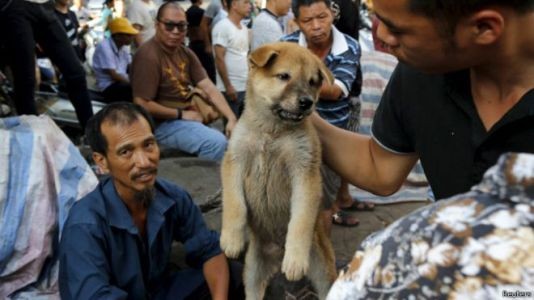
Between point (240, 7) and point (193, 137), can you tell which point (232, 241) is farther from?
point (240, 7)

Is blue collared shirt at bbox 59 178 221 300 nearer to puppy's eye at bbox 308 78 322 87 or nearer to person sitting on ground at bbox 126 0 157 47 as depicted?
puppy's eye at bbox 308 78 322 87

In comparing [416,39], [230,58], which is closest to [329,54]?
[230,58]

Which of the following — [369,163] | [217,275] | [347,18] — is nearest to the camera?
[369,163]

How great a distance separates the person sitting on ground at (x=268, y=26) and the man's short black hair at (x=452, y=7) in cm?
546

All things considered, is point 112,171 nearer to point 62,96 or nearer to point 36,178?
point 36,178

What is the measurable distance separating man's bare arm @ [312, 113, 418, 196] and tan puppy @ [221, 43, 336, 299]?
0.48 metres

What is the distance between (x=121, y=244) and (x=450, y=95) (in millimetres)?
2065

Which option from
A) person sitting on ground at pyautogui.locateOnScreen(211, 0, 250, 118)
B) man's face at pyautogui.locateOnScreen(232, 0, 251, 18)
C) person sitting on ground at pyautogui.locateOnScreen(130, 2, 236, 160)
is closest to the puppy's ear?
person sitting on ground at pyautogui.locateOnScreen(130, 2, 236, 160)

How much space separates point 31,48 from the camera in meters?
4.82

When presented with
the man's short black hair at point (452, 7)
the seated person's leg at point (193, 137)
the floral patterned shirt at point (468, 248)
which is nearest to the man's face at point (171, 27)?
the seated person's leg at point (193, 137)

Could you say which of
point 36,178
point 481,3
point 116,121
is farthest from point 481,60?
point 36,178

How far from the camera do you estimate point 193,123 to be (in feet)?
16.9

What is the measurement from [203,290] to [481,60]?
8.53ft

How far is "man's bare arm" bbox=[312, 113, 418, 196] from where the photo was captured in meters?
1.95
